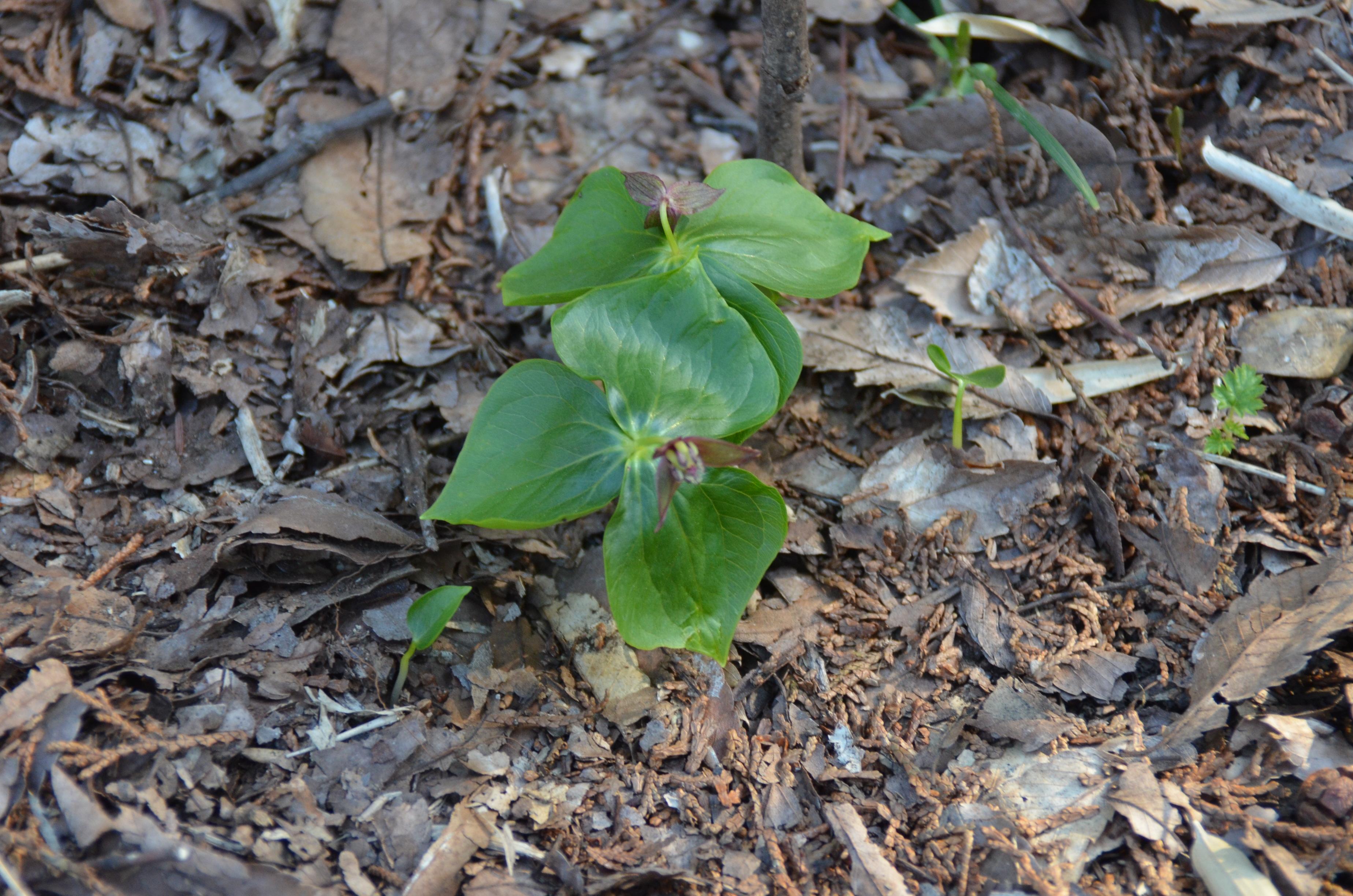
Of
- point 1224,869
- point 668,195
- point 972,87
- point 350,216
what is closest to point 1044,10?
point 972,87

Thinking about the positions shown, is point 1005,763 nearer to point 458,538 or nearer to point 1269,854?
point 1269,854

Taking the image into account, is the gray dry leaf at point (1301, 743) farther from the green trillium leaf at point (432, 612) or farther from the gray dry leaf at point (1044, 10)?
the gray dry leaf at point (1044, 10)

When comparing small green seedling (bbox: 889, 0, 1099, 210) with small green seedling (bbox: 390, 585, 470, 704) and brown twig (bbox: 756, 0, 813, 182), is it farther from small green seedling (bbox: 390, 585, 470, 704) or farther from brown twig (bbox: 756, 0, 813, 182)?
small green seedling (bbox: 390, 585, 470, 704)

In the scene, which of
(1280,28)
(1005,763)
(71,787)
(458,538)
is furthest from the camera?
(1280,28)

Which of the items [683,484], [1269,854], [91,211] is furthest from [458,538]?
[1269,854]

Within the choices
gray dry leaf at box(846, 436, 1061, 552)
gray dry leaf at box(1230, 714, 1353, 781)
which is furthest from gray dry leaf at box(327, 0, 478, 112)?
gray dry leaf at box(1230, 714, 1353, 781)

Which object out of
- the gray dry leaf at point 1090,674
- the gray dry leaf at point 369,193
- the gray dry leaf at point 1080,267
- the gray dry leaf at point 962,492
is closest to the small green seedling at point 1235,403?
the gray dry leaf at point 1080,267
